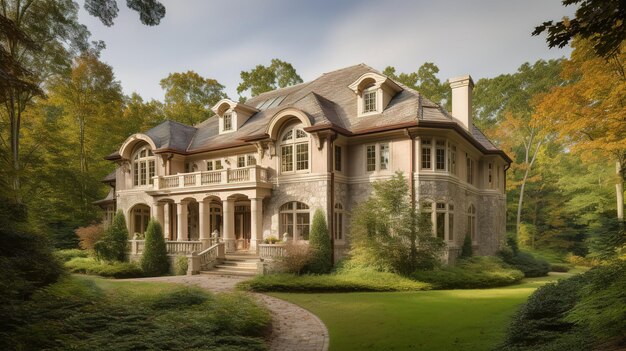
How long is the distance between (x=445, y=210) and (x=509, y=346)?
44.0 ft

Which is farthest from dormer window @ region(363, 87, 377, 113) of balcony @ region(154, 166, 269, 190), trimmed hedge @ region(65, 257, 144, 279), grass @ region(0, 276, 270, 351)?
trimmed hedge @ region(65, 257, 144, 279)

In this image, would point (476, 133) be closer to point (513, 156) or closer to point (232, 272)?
point (513, 156)

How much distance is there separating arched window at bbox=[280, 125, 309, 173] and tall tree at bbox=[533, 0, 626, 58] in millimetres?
16019

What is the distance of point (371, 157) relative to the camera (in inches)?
827

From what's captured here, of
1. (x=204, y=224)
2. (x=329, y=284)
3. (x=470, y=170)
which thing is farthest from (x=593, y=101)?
Result: (x=204, y=224)

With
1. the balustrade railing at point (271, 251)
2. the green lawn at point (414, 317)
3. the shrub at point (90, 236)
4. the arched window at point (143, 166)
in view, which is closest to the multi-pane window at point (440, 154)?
the green lawn at point (414, 317)

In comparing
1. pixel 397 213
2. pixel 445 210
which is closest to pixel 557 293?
pixel 397 213

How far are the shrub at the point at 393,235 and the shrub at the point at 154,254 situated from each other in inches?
437

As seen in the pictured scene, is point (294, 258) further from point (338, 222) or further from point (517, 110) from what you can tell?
point (517, 110)

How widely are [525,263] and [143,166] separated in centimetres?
2650

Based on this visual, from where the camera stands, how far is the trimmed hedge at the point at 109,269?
20.4m

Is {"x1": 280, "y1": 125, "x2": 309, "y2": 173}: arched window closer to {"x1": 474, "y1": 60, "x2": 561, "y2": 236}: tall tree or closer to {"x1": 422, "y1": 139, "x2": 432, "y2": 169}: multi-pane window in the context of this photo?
{"x1": 422, "y1": 139, "x2": 432, "y2": 169}: multi-pane window

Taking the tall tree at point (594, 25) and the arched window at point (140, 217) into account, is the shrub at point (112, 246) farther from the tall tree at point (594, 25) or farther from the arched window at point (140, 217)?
the tall tree at point (594, 25)

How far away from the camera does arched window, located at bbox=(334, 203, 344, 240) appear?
20578mm
